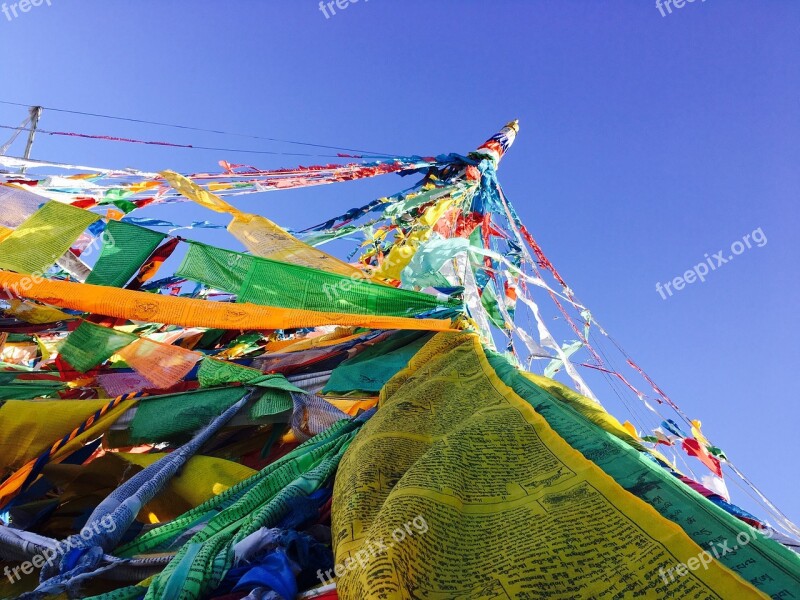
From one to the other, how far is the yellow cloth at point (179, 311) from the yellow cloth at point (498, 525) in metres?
1.24

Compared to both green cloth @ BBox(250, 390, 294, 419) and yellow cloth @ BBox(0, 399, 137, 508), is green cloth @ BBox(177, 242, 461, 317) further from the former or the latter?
yellow cloth @ BBox(0, 399, 137, 508)

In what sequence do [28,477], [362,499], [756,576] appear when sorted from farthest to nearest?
1. [28,477]
2. [362,499]
3. [756,576]

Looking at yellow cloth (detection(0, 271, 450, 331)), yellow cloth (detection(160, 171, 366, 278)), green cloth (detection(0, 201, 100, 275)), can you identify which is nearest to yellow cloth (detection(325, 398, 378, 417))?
yellow cloth (detection(0, 271, 450, 331))

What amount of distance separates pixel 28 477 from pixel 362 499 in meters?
1.47

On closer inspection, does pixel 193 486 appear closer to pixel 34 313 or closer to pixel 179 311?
pixel 179 311

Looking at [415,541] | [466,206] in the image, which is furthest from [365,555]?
[466,206]

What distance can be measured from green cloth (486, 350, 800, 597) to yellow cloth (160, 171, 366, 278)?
84.3 inches

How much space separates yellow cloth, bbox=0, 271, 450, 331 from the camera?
3.03m

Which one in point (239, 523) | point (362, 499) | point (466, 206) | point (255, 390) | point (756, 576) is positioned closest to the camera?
point (756, 576)

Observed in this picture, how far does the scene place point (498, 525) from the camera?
1.33 meters

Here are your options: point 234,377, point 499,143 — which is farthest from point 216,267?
point 499,143

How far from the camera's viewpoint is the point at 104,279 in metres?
3.67

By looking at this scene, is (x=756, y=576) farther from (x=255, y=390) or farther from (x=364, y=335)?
(x=364, y=335)

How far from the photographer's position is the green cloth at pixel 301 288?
11.1 feet
